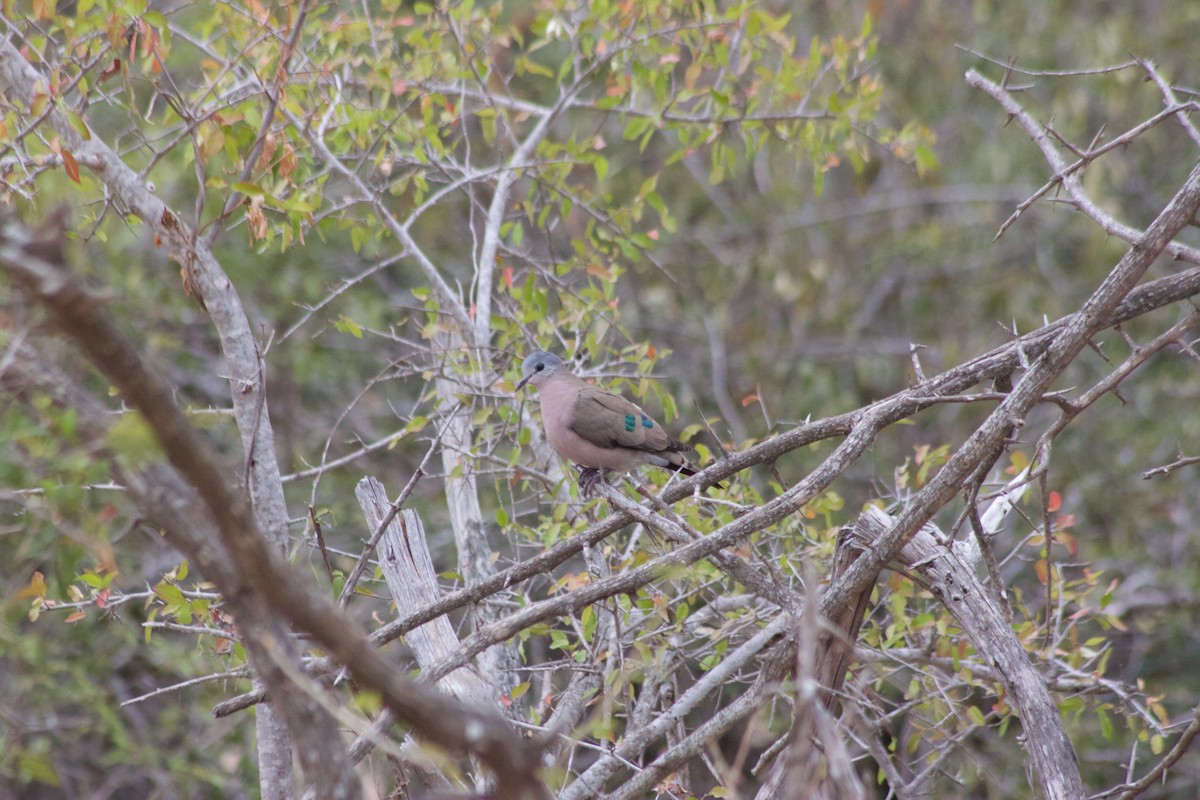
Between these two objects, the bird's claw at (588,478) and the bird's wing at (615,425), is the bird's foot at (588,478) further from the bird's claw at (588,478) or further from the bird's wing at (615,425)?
the bird's wing at (615,425)

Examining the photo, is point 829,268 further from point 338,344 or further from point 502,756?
point 502,756

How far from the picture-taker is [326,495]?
816 centimetres

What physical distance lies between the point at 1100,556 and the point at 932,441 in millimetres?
1443

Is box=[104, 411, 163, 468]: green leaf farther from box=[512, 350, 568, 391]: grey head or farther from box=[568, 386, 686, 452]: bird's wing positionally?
box=[568, 386, 686, 452]: bird's wing

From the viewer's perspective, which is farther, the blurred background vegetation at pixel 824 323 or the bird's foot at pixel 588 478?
the blurred background vegetation at pixel 824 323

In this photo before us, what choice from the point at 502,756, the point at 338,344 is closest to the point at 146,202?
the point at 502,756

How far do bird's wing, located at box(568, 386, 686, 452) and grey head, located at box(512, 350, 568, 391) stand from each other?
0.64 ft

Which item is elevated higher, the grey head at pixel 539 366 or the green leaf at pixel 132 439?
the grey head at pixel 539 366

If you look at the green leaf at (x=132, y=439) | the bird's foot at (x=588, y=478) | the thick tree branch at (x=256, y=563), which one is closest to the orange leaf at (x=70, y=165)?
the thick tree branch at (x=256, y=563)

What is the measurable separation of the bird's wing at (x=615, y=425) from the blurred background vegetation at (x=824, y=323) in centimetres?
134

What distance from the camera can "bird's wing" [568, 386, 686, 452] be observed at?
17.9 feet

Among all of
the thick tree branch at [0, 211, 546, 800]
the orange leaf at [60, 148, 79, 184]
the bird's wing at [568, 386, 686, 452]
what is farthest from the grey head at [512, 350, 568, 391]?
the thick tree branch at [0, 211, 546, 800]

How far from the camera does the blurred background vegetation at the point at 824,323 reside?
7.73m

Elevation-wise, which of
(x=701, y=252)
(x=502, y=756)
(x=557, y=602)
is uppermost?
(x=701, y=252)
